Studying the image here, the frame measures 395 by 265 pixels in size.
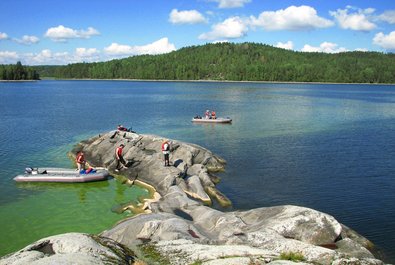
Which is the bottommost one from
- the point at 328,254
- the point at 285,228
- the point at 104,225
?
→ the point at 104,225

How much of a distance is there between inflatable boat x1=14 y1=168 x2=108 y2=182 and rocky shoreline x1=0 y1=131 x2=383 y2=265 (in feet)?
8.74

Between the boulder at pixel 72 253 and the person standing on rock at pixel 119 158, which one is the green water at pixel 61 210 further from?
the boulder at pixel 72 253

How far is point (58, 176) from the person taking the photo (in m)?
31.9

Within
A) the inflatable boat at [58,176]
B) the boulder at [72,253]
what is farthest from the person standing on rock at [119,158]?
the boulder at [72,253]

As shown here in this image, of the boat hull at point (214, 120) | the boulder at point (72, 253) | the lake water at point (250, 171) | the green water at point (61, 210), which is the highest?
the boulder at point (72, 253)

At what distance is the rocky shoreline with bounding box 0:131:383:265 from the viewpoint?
1102cm

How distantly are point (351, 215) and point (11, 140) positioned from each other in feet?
137

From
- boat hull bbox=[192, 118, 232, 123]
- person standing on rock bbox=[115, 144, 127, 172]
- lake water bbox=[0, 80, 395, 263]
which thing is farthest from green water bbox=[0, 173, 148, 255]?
boat hull bbox=[192, 118, 232, 123]

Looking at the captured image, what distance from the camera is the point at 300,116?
7562cm

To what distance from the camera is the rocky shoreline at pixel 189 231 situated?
11.0 metres

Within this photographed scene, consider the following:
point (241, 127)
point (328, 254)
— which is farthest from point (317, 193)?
point (241, 127)

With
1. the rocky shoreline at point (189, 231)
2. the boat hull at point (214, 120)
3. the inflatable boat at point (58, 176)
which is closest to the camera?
the rocky shoreline at point (189, 231)

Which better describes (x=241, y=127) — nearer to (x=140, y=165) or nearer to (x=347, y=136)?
(x=347, y=136)

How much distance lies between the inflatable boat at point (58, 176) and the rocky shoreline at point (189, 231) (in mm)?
2664
